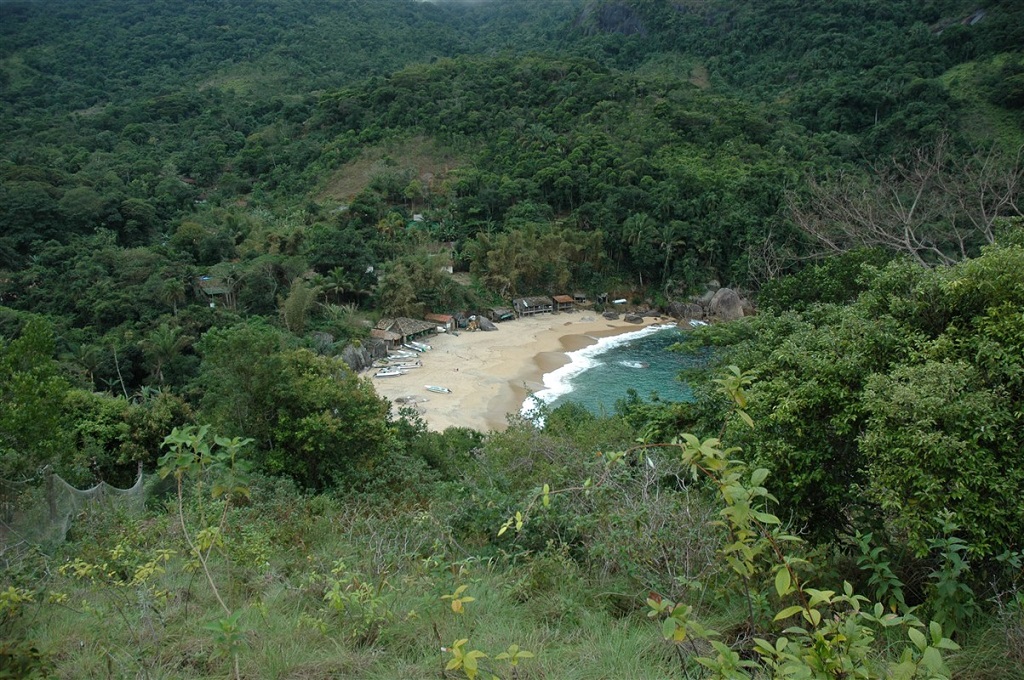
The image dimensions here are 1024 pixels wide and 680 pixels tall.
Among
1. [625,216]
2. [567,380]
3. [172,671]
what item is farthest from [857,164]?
[172,671]

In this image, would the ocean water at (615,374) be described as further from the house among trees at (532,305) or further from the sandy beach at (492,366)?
the house among trees at (532,305)

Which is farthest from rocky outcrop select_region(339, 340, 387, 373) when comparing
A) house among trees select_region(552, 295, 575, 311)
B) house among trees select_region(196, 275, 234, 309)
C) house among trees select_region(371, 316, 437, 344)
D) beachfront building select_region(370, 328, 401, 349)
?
house among trees select_region(552, 295, 575, 311)

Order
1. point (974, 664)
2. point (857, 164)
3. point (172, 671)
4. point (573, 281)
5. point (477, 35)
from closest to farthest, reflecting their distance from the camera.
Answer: point (172, 671) → point (974, 664) → point (573, 281) → point (857, 164) → point (477, 35)

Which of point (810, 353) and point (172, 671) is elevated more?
point (810, 353)

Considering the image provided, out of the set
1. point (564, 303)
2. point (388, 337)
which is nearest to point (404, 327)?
point (388, 337)

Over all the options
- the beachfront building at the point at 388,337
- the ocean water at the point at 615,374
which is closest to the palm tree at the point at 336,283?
the beachfront building at the point at 388,337

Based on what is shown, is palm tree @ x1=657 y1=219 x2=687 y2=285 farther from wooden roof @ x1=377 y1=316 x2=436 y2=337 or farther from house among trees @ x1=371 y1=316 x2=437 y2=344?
wooden roof @ x1=377 y1=316 x2=436 y2=337

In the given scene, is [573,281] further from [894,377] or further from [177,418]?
[894,377]
